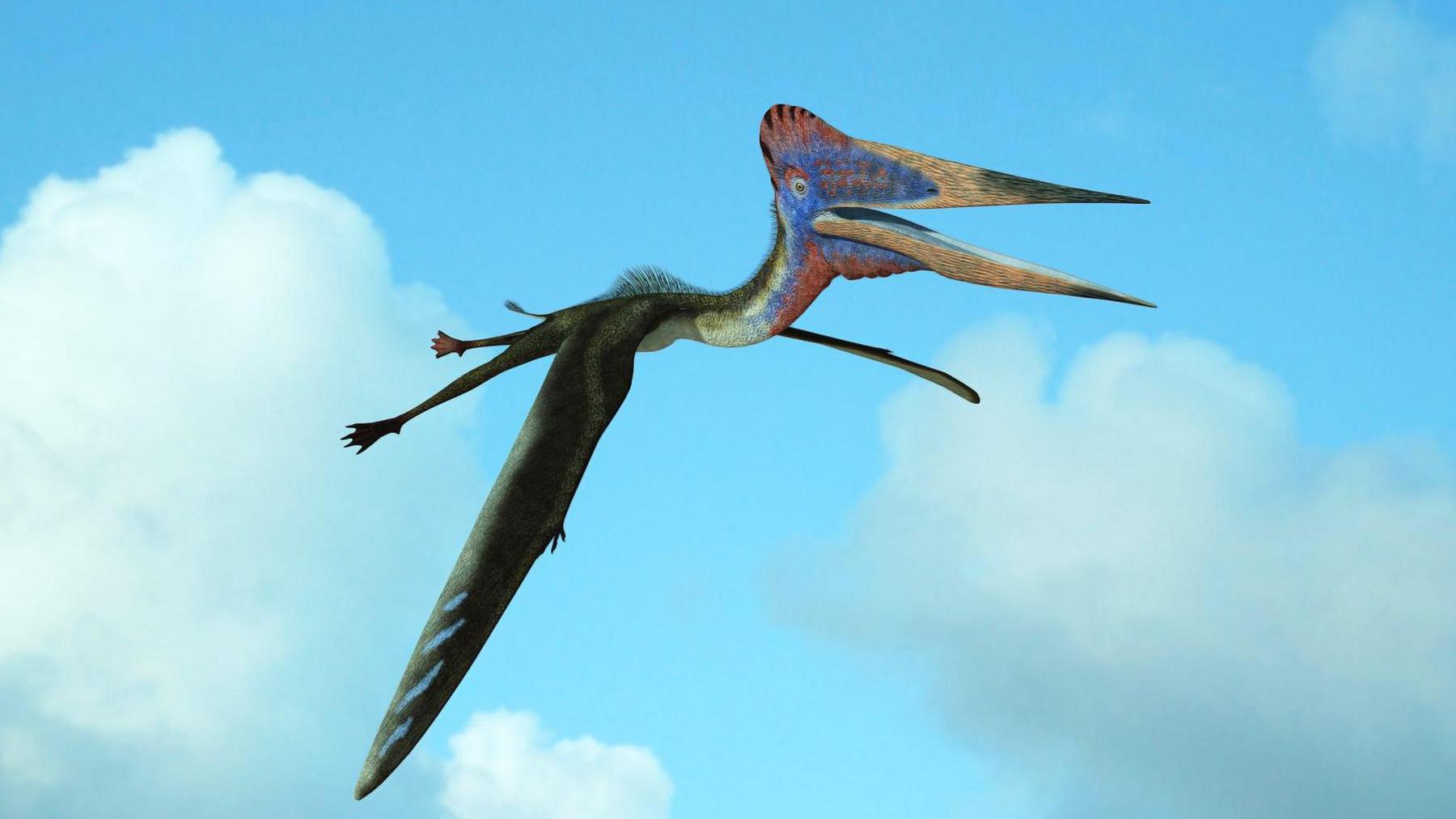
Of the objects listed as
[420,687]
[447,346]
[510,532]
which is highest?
[447,346]

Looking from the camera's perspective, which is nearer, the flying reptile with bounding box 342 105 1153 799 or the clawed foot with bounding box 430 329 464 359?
the flying reptile with bounding box 342 105 1153 799

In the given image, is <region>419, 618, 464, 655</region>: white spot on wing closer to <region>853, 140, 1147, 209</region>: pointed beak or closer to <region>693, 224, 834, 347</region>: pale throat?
<region>693, 224, 834, 347</region>: pale throat

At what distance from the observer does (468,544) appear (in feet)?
34.4

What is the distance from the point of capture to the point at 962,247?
1145cm

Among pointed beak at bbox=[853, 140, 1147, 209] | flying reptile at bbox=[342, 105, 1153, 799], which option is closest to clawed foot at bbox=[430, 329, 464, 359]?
flying reptile at bbox=[342, 105, 1153, 799]

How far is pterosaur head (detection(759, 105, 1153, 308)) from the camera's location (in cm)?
1141

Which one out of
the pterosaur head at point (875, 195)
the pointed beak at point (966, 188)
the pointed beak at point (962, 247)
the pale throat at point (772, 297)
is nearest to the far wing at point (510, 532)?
the pale throat at point (772, 297)

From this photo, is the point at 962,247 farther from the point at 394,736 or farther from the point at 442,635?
the point at 394,736

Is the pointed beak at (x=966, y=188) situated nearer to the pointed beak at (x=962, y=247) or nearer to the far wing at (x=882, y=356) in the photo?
the pointed beak at (x=962, y=247)

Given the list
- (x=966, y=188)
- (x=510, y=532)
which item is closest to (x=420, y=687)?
(x=510, y=532)

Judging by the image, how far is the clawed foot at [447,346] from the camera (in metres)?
13.5

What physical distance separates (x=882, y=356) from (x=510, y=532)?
427 cm

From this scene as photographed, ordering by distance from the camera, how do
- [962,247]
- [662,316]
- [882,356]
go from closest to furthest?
[962,247] → [662,316] → [882,356]

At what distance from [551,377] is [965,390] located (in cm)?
387
